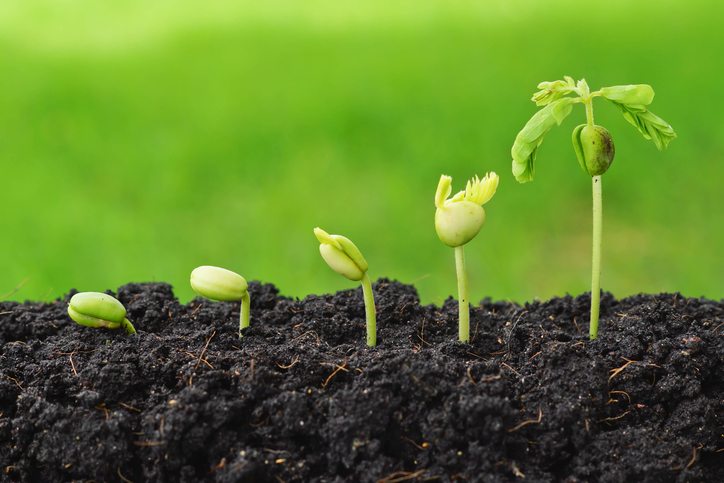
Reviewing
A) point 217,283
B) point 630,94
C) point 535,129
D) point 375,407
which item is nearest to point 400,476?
point 375,407

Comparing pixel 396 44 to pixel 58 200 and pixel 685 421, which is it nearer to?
pixel 58 200

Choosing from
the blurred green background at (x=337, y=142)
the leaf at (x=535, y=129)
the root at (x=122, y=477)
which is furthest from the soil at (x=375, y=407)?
the blurred green background at (x=337, y=142)

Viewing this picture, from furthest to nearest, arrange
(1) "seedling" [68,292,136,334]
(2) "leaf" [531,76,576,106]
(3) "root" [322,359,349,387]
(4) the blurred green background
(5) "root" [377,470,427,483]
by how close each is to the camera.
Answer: (4) the blurred green background → (1) "seedling" [68,292,136,334] → (2) "leaf" [531,76,576,106] → (3) "root" [322,359,349,387] → (5) "root" [377,470,427,483]

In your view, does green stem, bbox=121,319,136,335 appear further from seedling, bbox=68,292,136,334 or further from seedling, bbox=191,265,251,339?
seedling, bbox=191,265,251,339

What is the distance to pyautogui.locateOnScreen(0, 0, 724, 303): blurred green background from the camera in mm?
3939

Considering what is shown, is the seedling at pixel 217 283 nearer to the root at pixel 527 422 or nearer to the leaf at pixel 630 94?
the root at pixel 527 422

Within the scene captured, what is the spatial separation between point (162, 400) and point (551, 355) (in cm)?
61

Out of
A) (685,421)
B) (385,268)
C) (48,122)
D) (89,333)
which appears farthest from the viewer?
(48,122)

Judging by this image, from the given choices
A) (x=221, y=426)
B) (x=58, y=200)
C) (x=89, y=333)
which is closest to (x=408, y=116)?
(x=58, y=200)

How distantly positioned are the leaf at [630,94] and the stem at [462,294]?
13.7 inches

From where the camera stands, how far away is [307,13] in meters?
5.01

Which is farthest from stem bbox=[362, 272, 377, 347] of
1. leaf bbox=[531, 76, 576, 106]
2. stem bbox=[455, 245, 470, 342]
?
leaf bbox=[531, 76, 576, 106]

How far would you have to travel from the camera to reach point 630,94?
144 centimetres

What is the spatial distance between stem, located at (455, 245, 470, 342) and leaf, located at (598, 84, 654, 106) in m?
0.35
